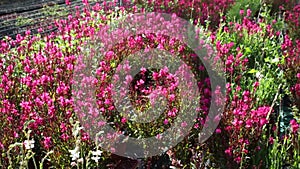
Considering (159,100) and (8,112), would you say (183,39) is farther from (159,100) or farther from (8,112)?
(8,112)

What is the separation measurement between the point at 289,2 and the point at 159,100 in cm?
459

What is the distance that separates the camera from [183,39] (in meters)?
3.79

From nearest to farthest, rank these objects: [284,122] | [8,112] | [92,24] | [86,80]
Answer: [8,112] → [86,80] → [284,122] → [92,24]

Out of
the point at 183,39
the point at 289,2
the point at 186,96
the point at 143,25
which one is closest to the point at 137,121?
the point at 186,96

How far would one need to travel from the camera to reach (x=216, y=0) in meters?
5.91

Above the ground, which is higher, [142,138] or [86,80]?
[86,80]

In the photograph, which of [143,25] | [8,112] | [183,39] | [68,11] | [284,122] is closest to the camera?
[8,112]

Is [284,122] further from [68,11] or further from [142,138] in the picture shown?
[68,11]

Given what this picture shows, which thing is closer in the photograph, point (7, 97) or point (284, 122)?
point (7, 97)

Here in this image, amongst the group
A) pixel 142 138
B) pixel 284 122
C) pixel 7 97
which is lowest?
pixel 284 122

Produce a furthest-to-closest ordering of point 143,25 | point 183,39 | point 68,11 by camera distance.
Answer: point 68,11, point 143,25, point 183,39

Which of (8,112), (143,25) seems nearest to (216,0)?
(143,25)

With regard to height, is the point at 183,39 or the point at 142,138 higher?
the point at 183,39

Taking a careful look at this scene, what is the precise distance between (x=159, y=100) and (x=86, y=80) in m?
0.53
